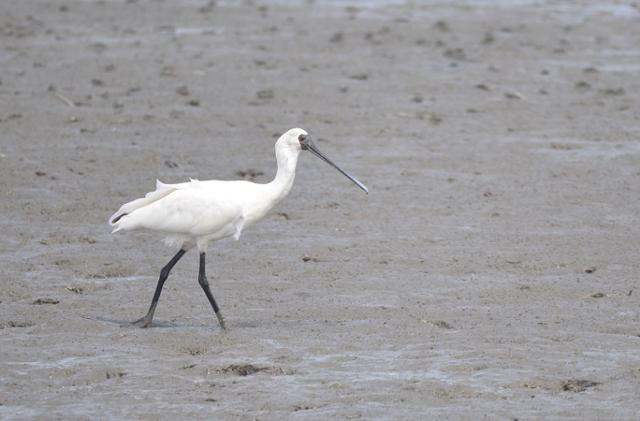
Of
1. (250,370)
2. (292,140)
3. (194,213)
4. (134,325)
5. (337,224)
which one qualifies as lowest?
(337,224)

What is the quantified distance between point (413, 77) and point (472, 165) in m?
4.54

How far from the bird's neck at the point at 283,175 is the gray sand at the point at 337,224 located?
81 centimetres

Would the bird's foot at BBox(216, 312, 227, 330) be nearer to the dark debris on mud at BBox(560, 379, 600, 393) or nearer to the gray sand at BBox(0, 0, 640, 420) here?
the gray sand at BBox(0, 0, 640, 420)

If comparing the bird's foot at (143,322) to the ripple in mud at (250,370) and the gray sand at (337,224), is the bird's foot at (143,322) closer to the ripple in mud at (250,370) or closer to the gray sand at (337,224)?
the gray sand at (337,224)

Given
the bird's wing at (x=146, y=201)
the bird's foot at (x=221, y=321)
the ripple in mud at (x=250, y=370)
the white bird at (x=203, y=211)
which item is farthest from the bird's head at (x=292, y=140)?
the ripple in mud at (x=250, y=370)

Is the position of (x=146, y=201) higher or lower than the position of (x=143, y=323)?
higher

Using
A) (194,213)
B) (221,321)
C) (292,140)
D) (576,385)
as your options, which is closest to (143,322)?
(221,321)

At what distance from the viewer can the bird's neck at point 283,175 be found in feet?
28.8

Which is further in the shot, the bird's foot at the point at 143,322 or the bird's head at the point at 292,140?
the bird's head at the point at 292,140

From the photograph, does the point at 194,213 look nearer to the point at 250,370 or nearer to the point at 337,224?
the point at 250,370

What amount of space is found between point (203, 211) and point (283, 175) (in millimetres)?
573

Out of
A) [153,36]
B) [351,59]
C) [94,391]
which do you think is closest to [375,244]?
[94,391]

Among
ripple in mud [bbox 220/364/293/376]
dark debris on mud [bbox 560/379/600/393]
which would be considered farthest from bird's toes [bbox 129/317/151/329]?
dark debris on mud [bbox 560/379/600/393]

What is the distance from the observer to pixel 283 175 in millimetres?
8797
